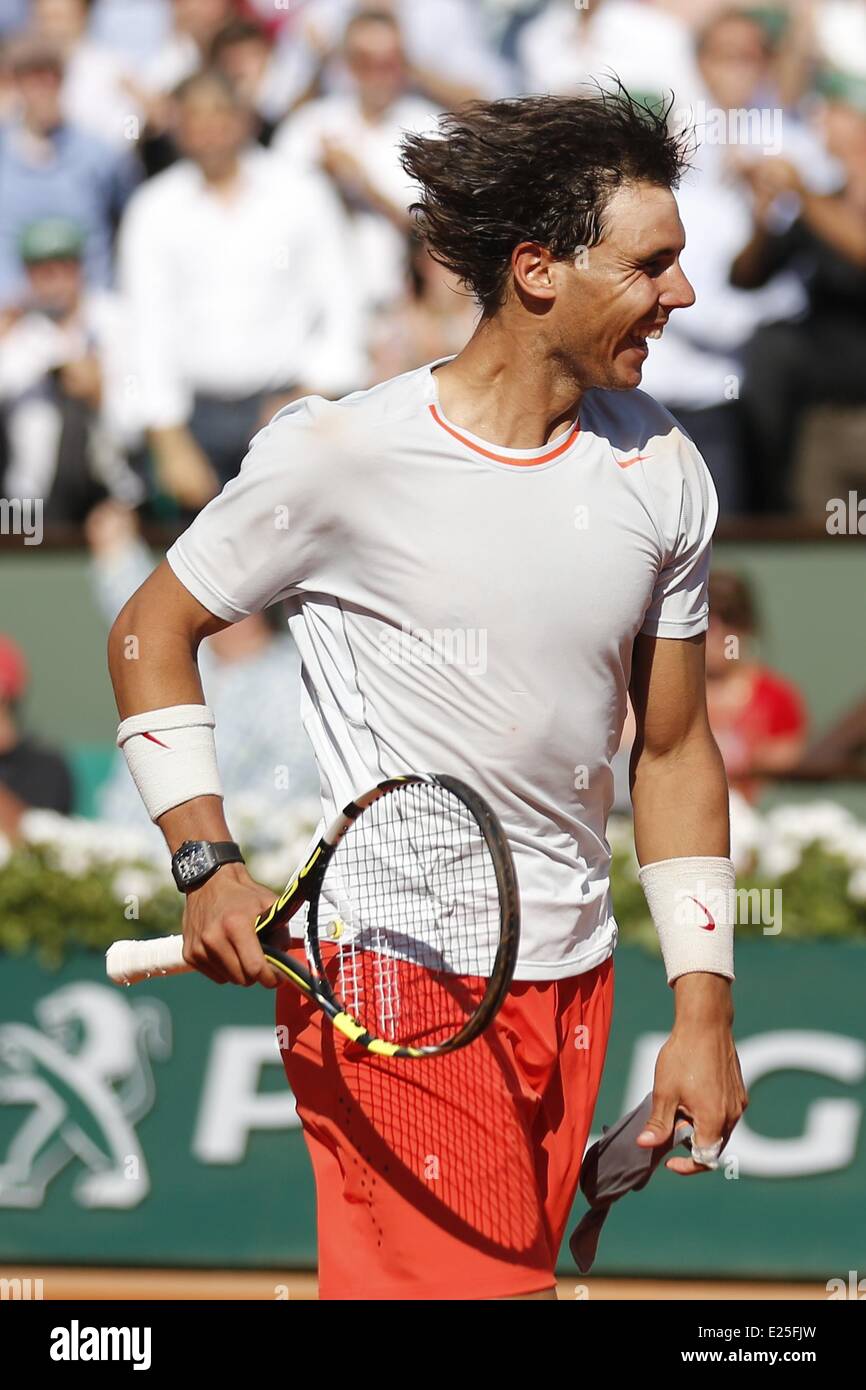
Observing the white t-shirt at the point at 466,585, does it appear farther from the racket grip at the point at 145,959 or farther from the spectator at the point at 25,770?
the spectator at the point at 25,770

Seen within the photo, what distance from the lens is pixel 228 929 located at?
269 centimetres

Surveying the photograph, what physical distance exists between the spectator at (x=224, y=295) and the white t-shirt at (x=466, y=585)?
4667mm

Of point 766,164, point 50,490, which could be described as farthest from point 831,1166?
point 50,490

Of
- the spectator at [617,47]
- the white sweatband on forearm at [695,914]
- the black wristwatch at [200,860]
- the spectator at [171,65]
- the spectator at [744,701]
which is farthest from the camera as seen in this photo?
the spectator at [171,65]

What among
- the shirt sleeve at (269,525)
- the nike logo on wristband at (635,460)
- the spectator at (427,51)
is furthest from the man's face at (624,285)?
the spectator at (427,51)

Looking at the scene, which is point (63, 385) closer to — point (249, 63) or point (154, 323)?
point (154, 323)

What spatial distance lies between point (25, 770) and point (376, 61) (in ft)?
9.99

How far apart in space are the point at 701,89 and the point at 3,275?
2.96 metres

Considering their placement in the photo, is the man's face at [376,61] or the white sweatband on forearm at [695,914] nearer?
the white sweatband on forearm at [695,914]

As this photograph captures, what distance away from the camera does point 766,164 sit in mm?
7262

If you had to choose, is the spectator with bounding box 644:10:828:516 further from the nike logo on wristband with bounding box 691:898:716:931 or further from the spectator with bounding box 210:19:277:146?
the nike logo on wristband with bounding box 691:898:716:931

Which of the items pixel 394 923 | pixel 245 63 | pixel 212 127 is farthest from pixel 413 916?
pixel 245 63

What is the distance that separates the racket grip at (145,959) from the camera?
2.82m

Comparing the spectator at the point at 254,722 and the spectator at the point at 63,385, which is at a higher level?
the spectator at the point at 63,385
